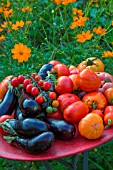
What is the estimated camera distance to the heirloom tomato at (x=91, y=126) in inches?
68.5

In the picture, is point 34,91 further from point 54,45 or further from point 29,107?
point 54,45

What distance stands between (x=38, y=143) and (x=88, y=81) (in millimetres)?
379

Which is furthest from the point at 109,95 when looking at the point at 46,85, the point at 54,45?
the point at 54,45

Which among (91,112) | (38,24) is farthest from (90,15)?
(91,112)

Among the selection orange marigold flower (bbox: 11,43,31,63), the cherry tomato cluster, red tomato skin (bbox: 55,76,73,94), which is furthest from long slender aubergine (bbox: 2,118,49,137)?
orange marigold flower (bbox: 11,43,31,63)

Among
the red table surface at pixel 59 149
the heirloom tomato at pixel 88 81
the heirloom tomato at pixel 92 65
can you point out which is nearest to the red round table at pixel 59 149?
the red table surface at pixel 59 149

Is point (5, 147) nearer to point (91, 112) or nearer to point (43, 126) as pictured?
point (43, 126)

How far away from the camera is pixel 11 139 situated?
175 centimetres

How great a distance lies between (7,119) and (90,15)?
85.5 inches

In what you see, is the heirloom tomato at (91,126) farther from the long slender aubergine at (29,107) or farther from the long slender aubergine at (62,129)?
the long slender aubergine at (29,107)

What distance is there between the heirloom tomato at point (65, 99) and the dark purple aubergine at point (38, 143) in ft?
0.64

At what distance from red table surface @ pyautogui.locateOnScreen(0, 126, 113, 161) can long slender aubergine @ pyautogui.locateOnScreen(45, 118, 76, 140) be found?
3cm

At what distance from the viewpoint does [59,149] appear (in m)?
1.72

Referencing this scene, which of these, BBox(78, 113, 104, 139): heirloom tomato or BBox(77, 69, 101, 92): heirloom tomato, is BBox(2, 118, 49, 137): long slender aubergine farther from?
BBox(77, 69, 101, 92): heirloom tomato
